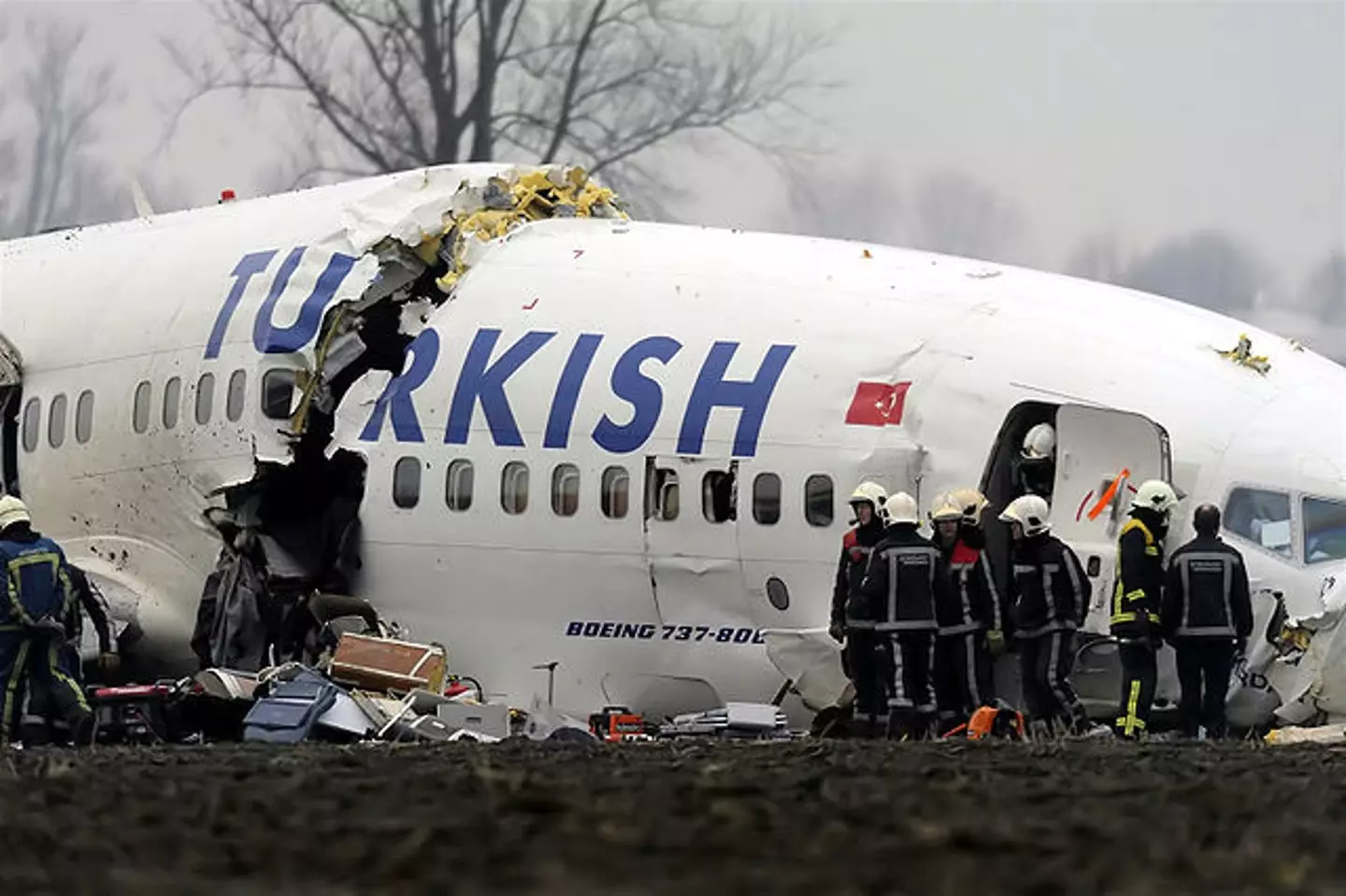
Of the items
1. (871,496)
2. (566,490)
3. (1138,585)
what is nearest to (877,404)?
(871,496)

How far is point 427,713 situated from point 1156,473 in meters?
4.75

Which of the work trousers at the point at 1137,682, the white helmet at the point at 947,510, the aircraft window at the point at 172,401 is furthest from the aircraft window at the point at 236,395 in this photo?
the work trousers at the point at 1137,682

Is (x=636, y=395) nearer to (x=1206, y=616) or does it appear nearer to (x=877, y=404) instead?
(x=877, y=404)

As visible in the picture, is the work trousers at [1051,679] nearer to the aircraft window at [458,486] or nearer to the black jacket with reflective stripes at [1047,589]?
the black jacket with reflective stripes at [1047,589]

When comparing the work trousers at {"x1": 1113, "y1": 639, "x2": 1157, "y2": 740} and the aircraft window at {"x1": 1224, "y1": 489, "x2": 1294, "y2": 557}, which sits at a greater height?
the aircraft window at {"x1": 1224, "y1": 489, "x2": 1294, "y2": 557}

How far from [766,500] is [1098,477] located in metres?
2.08

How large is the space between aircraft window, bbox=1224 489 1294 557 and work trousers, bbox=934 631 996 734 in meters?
1.69

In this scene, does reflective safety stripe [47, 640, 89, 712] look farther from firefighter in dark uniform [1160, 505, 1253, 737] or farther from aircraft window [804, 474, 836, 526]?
firefighter in dark uniform [1160, 505, 1253, 737]

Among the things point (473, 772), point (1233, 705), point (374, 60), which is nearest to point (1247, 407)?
point (1233, 705)

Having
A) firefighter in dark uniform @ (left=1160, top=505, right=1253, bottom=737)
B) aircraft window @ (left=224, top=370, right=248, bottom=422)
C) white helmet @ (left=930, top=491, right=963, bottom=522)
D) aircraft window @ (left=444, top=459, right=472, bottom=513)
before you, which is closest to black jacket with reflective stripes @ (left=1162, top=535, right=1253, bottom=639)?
firefighter in dark uniform @ (left=1160, top=505, right=1253, bottom=737)

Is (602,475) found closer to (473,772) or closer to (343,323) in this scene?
(343,323)

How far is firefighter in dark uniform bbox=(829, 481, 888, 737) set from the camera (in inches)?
582

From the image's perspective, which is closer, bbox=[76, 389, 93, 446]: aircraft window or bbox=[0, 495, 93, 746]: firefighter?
bbox=[0, 495, 93, 746]: firefighter

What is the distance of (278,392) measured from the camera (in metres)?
17.3
